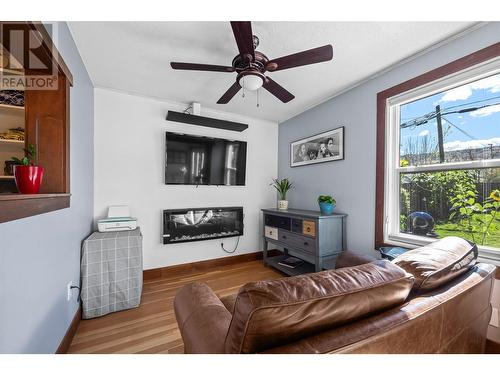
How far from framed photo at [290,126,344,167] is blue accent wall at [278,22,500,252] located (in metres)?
0.07

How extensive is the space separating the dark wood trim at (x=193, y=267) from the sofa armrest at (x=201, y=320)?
195 centimetres

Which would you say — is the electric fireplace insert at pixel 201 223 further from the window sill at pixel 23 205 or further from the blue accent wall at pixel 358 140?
the window sill at pixel 23 205

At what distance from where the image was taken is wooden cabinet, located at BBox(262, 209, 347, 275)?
7.63 ft

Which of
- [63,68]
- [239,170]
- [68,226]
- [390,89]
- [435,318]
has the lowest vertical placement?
[435,318]

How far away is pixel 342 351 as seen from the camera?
0.56 metres

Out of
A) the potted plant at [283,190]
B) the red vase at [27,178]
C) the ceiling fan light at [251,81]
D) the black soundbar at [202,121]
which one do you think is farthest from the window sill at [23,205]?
the potted plant at [283,190]

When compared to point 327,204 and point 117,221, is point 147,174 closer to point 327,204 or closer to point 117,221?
point 117,221

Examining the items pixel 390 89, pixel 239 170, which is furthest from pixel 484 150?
pixel 239 170

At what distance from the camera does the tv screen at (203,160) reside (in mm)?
2758

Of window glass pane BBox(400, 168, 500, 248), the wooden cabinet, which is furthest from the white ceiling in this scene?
the wooden cabinet

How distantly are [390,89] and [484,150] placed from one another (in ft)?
3.06

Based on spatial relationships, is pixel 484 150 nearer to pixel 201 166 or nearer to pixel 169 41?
pixel 169 41

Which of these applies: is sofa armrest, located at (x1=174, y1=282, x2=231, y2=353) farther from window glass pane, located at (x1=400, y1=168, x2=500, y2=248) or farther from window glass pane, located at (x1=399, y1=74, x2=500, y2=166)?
window glass pane, located at (x1=399, y1=74, x2=500, y2=166)

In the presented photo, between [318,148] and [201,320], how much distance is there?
2626 mm
